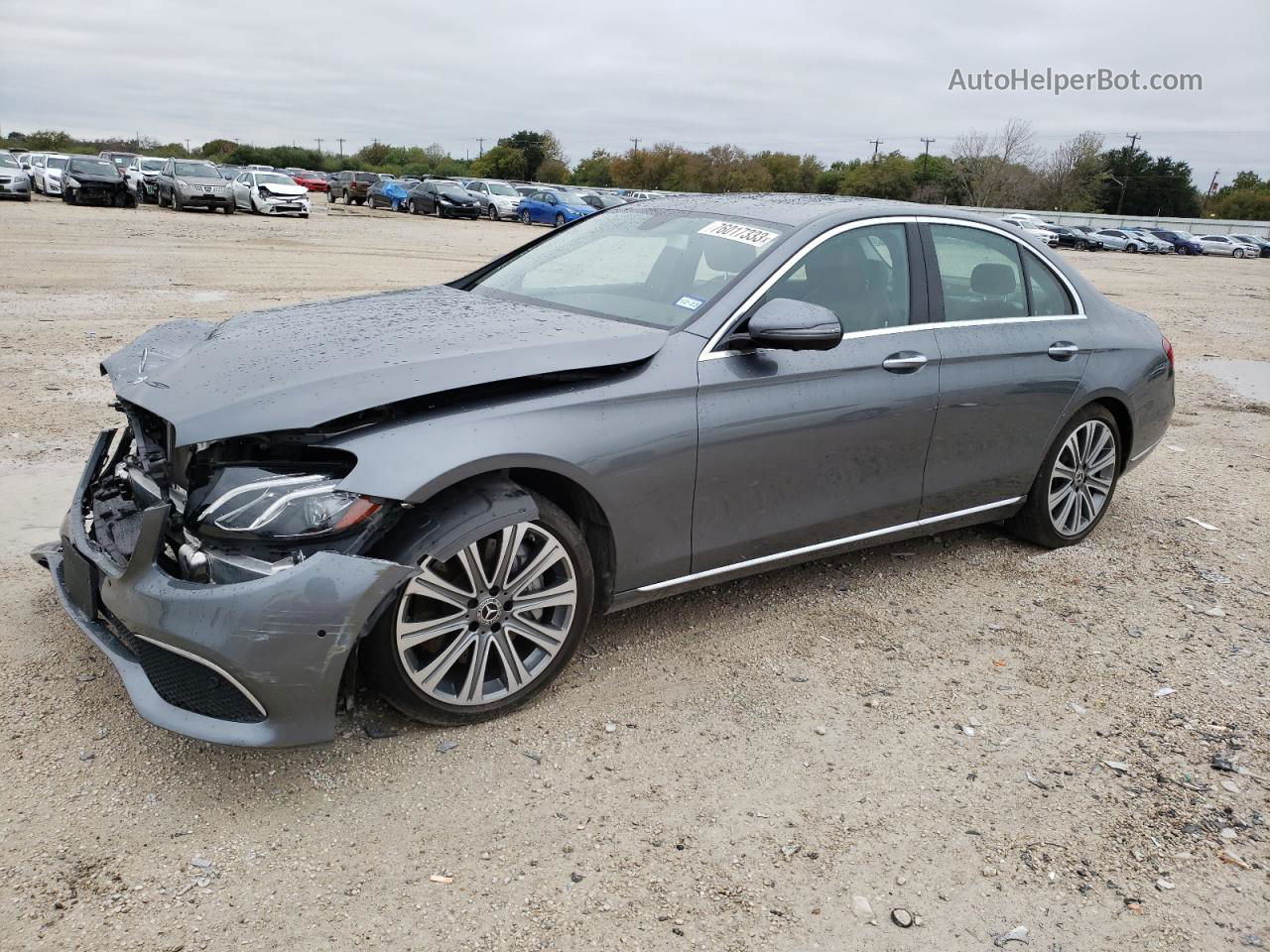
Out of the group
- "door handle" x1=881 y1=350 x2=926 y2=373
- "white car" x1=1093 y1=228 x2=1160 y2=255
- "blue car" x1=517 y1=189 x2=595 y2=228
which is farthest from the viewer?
"white car" x1=1093 y1=228 x2=1160 y2=255

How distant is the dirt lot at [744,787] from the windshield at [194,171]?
94.1ft

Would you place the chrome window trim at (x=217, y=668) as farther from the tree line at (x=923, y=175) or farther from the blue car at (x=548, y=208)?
the tree line at (x=923, y=175)

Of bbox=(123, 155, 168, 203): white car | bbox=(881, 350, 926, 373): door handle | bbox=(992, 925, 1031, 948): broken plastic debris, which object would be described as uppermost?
bbox=(123, 155, 168, 203): white car

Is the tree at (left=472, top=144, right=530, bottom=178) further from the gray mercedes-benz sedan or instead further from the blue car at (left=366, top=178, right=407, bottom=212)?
the gray mercedes-benz sedan

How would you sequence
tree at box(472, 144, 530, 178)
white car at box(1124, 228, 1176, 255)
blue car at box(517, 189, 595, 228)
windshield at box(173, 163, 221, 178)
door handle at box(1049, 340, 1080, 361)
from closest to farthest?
door handle at box(1049, 340, 1080, 361) → windshield at box(173, 163, 221, 178) → blue car at box(517, 189, 595, 228) → white car at box(1124, 228, 1176, 255) → tree at box(472, 144, 530, 178)

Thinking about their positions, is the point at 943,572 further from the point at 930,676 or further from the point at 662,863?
the point at 662,863

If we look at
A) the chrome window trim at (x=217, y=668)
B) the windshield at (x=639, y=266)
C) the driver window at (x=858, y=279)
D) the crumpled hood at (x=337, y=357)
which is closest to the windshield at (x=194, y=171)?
the windshield at (x=639, y=266)

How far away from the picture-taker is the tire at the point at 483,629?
303 centimetres

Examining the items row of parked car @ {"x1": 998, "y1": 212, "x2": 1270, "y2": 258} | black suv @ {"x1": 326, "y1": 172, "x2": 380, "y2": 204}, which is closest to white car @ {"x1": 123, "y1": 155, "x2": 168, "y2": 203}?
black suv @ {"x1": 326, "y1": 172, "x2": 380, "y2": 204}

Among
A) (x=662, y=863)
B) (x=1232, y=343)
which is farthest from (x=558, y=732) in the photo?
(x=1232, y=343)

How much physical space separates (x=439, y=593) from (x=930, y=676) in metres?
1.93

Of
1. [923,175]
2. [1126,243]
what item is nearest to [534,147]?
[923,175]

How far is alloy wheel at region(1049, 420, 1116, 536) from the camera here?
5070 mm

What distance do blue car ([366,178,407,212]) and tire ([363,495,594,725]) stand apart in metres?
41.9
